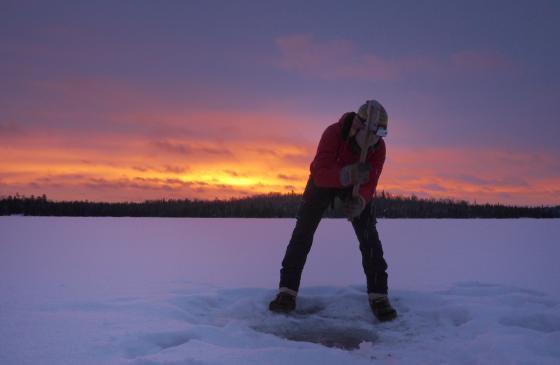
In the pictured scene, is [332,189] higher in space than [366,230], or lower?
higher

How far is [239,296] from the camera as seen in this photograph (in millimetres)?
5641

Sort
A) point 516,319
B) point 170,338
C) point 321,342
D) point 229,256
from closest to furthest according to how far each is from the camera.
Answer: point 170,338
point 321,342
point 516,319
point 229,256

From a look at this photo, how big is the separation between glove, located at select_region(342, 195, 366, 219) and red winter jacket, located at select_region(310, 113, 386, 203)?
0.07 meters

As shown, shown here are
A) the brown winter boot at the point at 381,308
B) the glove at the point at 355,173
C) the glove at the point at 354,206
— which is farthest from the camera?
the glove at the point at 354,206

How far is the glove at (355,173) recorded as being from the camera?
470 cm

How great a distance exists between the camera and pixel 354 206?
16.5 feet

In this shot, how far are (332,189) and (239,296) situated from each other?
5.39 ft

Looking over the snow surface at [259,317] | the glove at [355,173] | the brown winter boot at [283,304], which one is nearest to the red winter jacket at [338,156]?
the glove at [355,173]

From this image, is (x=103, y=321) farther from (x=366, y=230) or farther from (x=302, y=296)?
(x=366, y=230)

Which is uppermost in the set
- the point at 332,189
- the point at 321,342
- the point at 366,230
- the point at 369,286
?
the point at 332,189

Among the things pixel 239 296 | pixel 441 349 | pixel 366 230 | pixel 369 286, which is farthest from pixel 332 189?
pixel 441 349

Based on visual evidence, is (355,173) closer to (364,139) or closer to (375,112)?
(364,139)

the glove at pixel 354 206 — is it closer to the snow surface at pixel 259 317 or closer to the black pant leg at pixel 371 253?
the black pant leg at pixel 371 253

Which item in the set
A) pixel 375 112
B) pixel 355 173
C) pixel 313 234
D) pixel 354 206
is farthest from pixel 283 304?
pixel 375 112
